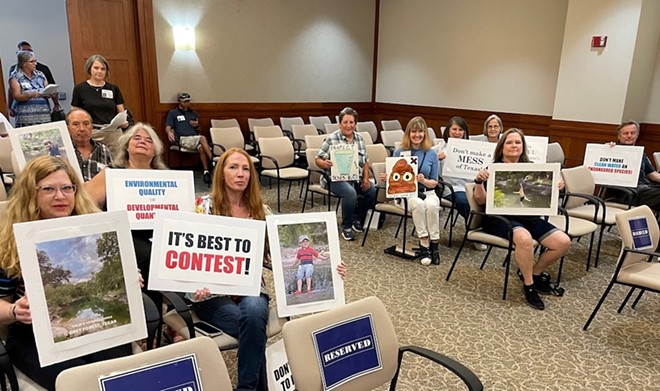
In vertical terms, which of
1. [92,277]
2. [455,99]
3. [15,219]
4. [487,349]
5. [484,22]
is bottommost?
[487,349]

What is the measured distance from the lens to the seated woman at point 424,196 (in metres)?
4.27

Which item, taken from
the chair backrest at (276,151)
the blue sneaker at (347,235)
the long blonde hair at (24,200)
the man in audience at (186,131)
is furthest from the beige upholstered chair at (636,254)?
the man in audience at (186,131)

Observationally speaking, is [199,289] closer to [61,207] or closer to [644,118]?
[61,207]

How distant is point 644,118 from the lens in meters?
6.55

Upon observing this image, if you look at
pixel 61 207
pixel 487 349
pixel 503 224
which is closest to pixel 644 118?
pixel 503 224

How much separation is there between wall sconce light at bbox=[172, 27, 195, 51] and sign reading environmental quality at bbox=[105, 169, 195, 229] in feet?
18.5

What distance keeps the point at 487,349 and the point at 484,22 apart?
641 centimetres

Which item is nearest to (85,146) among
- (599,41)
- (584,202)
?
(584,202)

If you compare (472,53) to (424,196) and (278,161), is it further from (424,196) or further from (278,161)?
(424,196)

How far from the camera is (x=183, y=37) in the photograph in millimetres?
7352

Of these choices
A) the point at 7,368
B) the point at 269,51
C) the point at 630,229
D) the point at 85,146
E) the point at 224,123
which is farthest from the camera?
the point at 269,51

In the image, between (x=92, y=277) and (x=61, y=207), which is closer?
(x=92, y=277)

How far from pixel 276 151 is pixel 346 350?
14.3ft

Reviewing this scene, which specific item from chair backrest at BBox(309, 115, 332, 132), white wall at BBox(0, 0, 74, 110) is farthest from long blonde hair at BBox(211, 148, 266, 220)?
white wall at BBox(0, 0, 74, 110)
